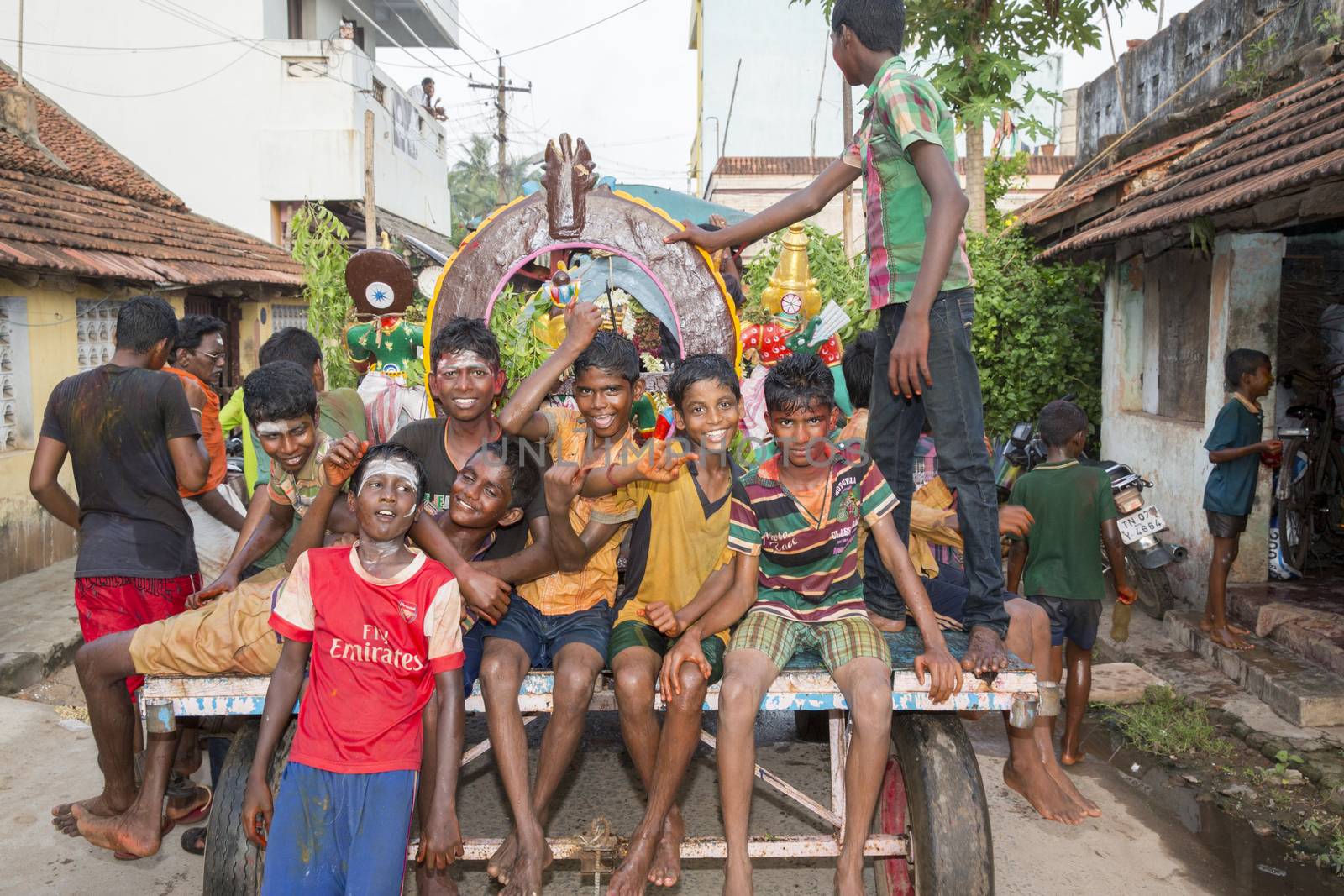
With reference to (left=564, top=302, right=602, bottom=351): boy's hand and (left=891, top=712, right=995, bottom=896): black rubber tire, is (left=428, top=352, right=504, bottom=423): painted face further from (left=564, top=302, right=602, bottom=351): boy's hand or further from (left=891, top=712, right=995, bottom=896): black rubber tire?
(left=891, top=712, right=995, bottom=896): black rubber tire

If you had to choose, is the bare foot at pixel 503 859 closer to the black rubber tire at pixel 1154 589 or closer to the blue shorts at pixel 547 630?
the blue shorts at pixel 547 630

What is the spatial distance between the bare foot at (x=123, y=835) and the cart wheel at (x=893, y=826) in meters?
2.30

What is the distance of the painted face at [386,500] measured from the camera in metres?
2.74

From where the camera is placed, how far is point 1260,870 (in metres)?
3.79

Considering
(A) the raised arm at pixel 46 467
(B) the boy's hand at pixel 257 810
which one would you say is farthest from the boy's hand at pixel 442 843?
(A) the raised arm at pixel 46 467

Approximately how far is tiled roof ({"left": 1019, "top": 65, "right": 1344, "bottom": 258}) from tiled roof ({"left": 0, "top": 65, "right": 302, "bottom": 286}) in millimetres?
7621

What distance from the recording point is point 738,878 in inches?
104

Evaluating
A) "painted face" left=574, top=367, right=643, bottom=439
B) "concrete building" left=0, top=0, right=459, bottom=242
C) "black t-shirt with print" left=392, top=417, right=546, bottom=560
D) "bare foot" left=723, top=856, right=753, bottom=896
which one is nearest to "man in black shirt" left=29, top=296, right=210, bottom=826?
"black t-shirt with print" left=392, top=417, right=546, bottom=560

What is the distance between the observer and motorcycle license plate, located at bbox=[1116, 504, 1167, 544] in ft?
20.2

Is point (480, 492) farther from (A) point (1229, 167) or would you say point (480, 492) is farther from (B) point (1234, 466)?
(A) point (1229, 167)

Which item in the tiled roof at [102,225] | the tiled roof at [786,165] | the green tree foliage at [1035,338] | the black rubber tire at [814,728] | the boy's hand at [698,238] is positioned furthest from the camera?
the tiled roof at [786,165]

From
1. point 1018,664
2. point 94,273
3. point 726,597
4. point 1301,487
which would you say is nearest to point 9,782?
point 726,597

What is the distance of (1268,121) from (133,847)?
300 inches

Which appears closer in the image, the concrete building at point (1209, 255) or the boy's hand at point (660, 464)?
the boy's hand at point (660, 464)
